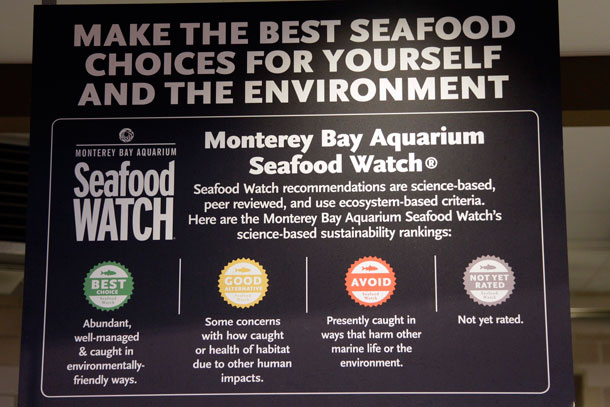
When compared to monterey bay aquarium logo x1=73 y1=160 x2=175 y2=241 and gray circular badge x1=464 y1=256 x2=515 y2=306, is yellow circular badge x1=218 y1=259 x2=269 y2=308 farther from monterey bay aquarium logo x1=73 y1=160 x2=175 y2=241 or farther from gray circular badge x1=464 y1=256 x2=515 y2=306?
gray circular badge x1=464 y1=256 x2=515 y2=306

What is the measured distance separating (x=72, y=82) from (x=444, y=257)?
0.94 m

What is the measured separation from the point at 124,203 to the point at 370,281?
570 mm

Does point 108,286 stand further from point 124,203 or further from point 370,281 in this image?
point 370,281

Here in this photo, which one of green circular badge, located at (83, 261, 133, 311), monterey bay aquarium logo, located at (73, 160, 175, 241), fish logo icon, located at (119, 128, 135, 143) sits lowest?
green circular badge, located at (83, 261, 133, 311)

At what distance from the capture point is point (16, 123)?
10.3 feet

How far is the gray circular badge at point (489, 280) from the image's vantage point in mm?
1960

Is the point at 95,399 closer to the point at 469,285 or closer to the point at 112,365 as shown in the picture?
the point at 112,365

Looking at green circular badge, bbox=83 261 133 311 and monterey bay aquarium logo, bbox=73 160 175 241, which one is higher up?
monterey bay aquarium logo, bbox=73 160 175 241

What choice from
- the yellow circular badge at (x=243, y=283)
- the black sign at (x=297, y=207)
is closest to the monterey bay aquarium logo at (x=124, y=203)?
the black sign at (x=297, y=207)

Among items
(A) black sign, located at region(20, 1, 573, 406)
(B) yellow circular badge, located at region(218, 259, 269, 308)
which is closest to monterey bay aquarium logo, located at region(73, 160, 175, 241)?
(A) black sign, located at region(20, 1, 573, 406)

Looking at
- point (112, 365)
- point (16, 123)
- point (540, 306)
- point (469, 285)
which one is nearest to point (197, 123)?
point (112, 365)

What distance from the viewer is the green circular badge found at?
2.01m

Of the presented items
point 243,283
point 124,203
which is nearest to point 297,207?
point 243,283

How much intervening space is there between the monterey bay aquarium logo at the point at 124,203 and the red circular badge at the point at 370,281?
1.35 ft
